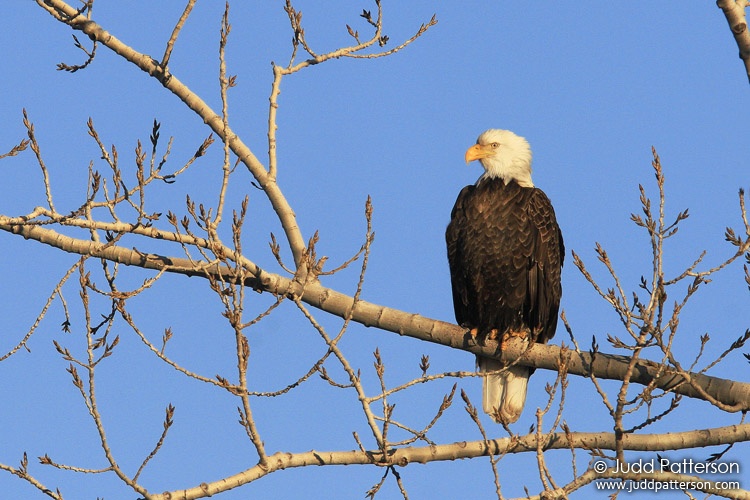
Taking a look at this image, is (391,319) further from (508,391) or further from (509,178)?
(508,391)

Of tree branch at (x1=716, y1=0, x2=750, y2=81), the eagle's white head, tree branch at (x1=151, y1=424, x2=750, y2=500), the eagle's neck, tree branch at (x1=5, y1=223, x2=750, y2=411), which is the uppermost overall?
the eagle's white head

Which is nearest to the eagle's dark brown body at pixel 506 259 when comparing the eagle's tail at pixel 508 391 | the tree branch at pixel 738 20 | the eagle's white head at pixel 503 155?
the eagle's white head at pixel 503 155

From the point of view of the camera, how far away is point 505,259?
6.04 meters

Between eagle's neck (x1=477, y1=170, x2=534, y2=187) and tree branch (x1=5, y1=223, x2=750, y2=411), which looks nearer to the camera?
tree branch (x1=5, y1=223, x2=750, y2=411)

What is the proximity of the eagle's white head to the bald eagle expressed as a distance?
0.06 ft

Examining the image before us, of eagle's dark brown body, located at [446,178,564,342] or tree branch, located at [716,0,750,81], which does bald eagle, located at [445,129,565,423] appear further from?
tree branch, located at [716,0,750,81]

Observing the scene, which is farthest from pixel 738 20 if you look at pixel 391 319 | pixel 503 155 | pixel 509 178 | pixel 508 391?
pixel 508 391

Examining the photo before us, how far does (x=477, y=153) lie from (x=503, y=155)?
201 mm

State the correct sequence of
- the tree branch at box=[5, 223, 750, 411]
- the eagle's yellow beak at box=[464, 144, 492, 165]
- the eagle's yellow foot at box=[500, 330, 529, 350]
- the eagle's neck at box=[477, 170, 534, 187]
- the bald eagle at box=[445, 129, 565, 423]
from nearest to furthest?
the tree branch at box=[5, 223, 750, 411] < the eagle's yellow foot at box=[500, 330, 529, 350] < the bald eagle at box=[445, 129, 565, 423] < the eagle's neck at box=[477, 170, 534, 187] < the eagle's yellow beak at box=[464, 144, 492, 165]

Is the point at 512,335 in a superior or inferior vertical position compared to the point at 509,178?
inferior

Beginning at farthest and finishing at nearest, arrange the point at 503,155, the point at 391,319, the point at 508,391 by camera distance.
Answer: the point at 508,391 < the point at 503,155 < the point at 391,319

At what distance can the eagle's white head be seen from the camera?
6469 millimetres

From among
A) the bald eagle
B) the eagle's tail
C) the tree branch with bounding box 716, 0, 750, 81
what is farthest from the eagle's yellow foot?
the tree branch with bounding box 716, 0, 750, 81

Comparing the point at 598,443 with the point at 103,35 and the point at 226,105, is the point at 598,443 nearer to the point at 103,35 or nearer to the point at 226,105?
the point at 226,105
